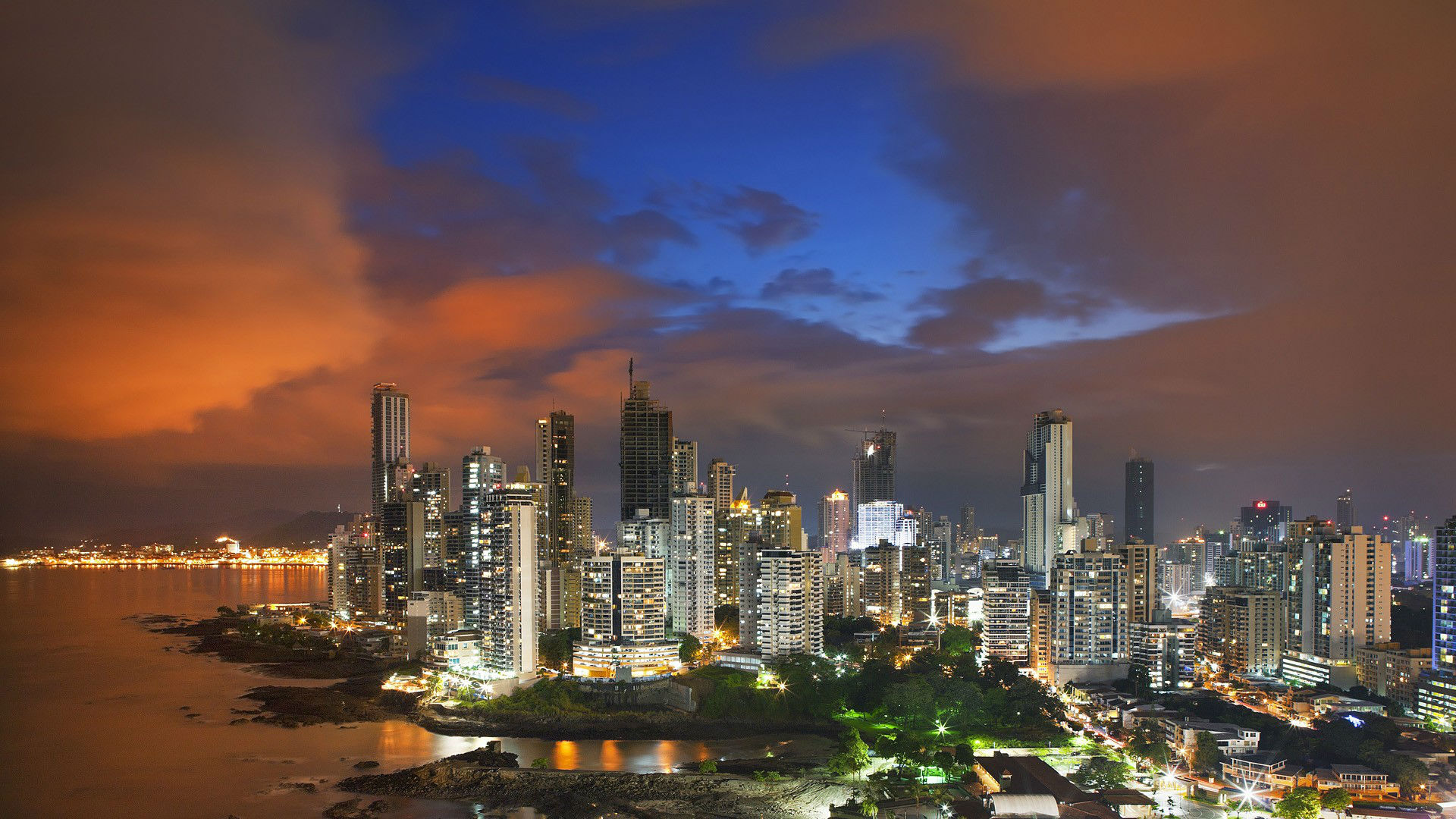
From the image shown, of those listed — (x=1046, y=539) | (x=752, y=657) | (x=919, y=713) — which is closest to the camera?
(x=919, y=713)

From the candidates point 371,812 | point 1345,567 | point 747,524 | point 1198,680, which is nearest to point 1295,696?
point 1198,680

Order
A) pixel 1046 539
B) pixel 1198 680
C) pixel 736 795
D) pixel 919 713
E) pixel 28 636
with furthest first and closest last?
pixel 1046 539 → pixel 28 636 → pixel 1198 680 → pixel 919 713 → pixel 736 795

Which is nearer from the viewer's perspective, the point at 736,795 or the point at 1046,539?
the point at 736,795

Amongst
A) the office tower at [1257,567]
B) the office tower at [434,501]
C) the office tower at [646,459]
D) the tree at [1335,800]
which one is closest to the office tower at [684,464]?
the office tower at [646,459]

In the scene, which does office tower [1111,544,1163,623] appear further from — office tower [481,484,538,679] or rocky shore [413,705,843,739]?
office tower [481,484,538,679]

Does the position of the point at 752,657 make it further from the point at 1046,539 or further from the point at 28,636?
the point at 28,636

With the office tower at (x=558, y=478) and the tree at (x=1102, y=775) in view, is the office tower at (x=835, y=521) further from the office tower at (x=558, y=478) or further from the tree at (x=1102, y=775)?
the tree at (x=1102, y=775)
